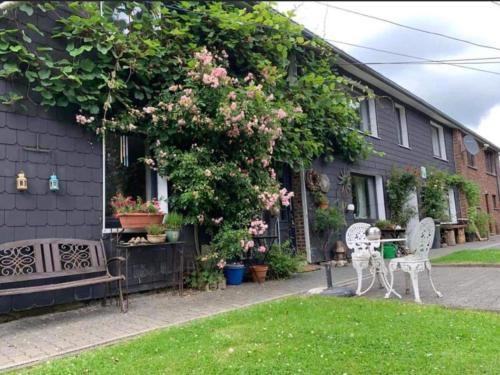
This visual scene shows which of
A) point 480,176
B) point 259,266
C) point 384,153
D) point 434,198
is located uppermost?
point 480,176

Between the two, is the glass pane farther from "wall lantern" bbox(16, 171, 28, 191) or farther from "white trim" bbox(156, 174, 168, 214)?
"wall lantern" bbox(16, 171, 28, 191)

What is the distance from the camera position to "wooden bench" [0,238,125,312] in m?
4.84

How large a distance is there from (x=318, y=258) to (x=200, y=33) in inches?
214

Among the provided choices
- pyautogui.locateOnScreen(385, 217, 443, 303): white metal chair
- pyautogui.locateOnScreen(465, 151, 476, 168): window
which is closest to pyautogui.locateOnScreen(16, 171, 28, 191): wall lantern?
pyautogui.locateOnScreen(385, 217, 443, 303): white metal chair

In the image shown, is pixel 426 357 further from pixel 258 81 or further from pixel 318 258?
pixel 318 258

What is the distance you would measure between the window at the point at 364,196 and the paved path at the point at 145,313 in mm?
4415

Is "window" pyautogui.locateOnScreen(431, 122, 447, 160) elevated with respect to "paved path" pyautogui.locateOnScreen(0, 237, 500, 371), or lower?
elevated

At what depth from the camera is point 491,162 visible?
2403 cm

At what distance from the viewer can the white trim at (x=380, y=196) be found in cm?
1250

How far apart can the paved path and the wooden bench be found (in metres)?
0.39

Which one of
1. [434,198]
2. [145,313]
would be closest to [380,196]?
[434,198]

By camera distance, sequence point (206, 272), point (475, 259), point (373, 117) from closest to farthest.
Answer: point (206, 272)
point (475, 259)
point (373, 117)

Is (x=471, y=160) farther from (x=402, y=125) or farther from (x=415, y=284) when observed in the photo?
(x=415, y=284)

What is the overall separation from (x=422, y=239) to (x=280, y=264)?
9.17 feet
